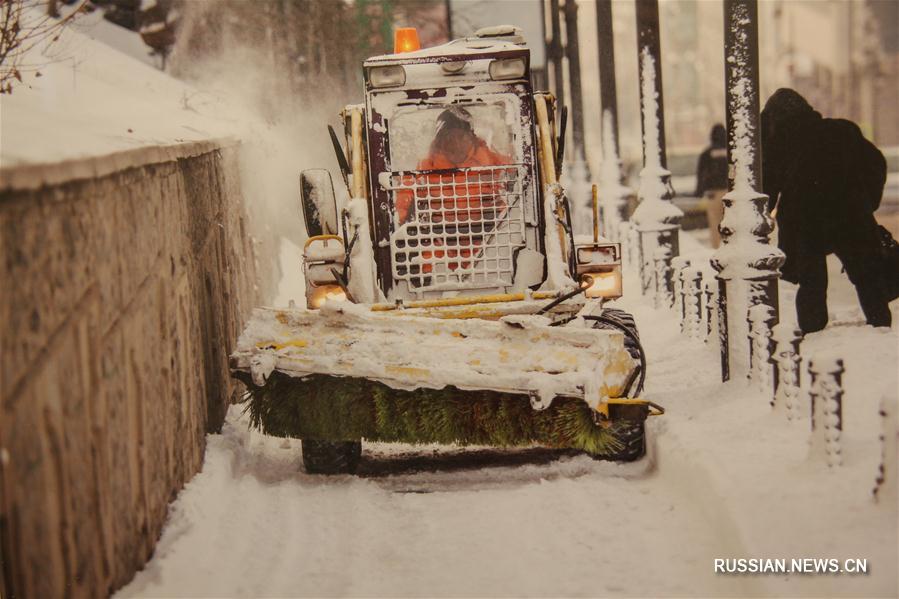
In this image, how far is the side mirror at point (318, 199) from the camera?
8.12 metres

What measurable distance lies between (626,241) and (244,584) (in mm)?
10727

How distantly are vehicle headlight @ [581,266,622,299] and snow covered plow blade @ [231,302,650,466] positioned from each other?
1.28 m

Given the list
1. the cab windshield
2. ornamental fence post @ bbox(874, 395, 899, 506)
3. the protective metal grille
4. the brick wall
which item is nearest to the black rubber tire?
the brick wall

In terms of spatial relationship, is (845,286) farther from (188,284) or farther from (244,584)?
(244,584)

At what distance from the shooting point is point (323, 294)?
8266mm

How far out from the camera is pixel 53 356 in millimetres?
4055

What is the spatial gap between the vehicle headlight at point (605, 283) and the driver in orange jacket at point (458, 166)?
0.78 m

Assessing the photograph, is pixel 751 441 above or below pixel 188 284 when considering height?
below

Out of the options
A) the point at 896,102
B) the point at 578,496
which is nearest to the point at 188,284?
the point at 578,496

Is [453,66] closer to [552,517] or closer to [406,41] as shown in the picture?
[406,41]

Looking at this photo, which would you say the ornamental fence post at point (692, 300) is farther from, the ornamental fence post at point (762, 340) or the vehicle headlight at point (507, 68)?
the vehicle headlight at point (507, 68)

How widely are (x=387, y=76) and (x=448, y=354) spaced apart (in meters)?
2.51

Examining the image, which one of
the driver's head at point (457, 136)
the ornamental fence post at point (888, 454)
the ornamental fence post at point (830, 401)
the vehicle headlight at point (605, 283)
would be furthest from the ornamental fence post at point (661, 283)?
the ornamental fence post at point (888, 454)

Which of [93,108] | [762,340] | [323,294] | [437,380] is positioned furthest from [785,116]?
[93,108]
